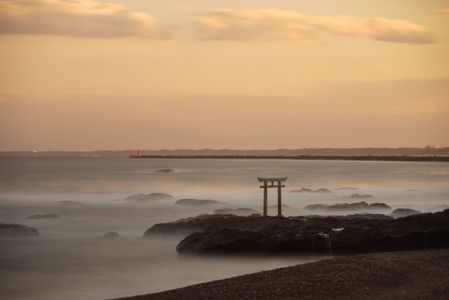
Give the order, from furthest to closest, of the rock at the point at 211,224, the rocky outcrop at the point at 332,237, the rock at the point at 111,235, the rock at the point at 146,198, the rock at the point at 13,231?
the rock at the point at 146,198 < the rock at the point at 111,235 < the rock at the point at 13,231 < the rock at the point at 211,224 < the rocky outcrop at the point at 332,237

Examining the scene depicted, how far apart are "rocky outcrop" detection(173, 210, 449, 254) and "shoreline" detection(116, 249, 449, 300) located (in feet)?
15.0

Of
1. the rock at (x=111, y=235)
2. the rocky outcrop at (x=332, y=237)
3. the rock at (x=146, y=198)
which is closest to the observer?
the rocky outcrop at (x=332, y=237)

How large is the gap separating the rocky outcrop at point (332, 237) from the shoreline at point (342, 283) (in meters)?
4.57

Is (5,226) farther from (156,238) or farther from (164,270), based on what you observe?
(164,270)

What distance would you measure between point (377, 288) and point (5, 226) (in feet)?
59.6

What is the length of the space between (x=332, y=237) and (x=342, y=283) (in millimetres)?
7714

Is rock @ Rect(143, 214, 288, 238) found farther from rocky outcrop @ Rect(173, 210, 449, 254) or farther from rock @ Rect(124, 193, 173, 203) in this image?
rock @ Rect(124, 193, 173, 203)

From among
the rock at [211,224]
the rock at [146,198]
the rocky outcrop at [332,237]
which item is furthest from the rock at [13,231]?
the rock at [146,198]

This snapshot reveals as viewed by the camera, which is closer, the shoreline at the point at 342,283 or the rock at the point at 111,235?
the shoreline at the point at 342,283

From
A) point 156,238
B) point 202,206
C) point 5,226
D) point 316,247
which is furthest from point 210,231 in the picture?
point 202,206

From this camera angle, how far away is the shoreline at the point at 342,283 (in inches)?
477

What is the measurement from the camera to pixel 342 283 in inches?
503

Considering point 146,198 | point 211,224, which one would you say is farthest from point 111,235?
point 146,198

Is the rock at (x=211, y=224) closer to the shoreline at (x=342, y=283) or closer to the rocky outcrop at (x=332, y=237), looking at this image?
the rocky outcrop at (x=332, y=237)
